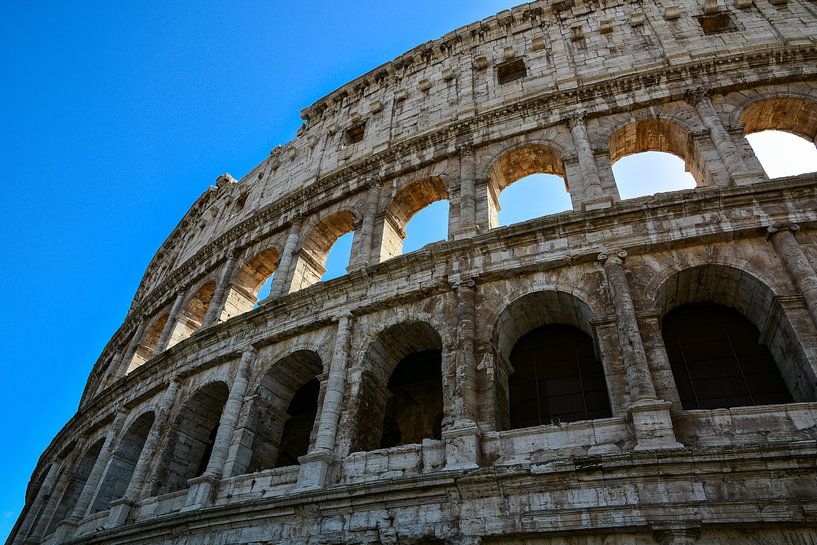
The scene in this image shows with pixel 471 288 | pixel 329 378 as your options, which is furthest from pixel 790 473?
pixel 329 378

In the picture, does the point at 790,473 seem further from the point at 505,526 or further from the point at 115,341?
the point at 115,341

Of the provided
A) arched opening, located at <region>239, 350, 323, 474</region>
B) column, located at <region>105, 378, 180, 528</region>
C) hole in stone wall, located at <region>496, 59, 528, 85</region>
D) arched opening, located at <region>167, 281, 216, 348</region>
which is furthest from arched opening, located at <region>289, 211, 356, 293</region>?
hole in stone wall, located at <region>496, 59, 528, 85</region>

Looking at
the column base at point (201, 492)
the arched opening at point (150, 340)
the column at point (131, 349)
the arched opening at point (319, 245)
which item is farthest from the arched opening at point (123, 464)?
the arched opening at point (319, 245)

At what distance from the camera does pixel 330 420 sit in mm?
9078

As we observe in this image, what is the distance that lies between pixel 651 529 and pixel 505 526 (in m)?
1.66

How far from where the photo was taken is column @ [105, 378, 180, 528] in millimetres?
10516

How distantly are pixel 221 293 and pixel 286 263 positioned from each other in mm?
2449

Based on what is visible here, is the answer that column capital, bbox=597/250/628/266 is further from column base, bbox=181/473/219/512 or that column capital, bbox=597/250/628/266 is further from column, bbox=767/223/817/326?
column base, bbox=181/473/219/512

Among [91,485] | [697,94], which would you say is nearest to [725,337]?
[697,94]

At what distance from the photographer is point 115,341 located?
2023 centimetres

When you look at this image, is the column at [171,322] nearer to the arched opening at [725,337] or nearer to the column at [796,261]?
the arched opening at [725,337]

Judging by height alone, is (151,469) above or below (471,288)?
below

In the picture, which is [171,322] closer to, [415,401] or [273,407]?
[273,407]

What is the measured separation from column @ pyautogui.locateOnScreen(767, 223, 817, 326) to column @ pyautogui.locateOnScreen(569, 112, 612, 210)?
101 inches
